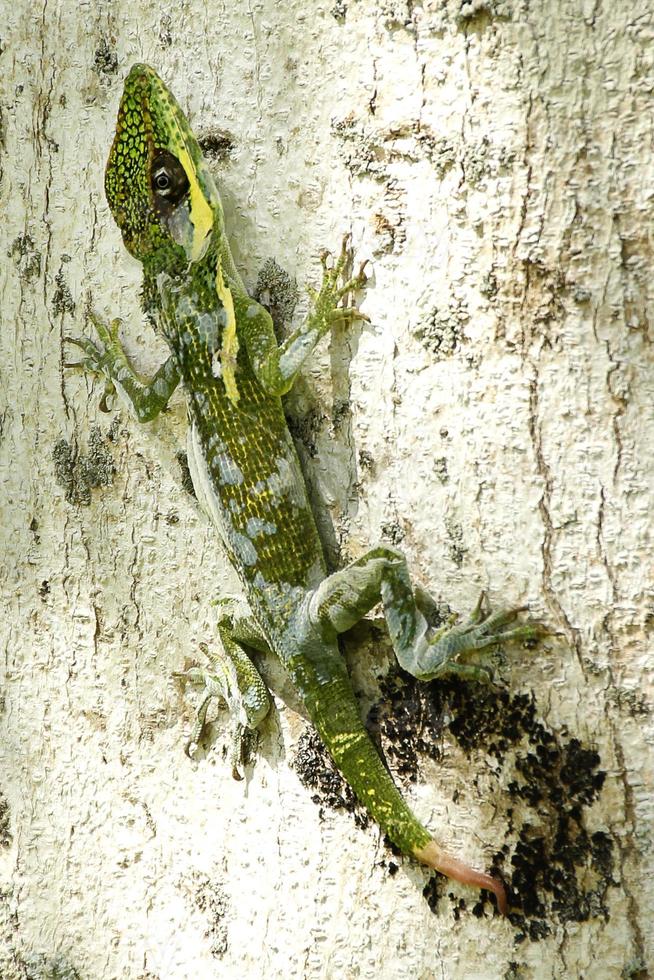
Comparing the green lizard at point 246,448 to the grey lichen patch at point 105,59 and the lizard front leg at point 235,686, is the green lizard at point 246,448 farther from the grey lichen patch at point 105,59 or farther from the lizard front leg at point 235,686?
the grey lichen patch at point 105,59

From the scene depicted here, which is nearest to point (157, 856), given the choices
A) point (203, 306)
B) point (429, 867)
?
point (429, 867)

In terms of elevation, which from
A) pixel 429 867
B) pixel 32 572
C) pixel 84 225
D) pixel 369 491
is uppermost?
pixel 84 225

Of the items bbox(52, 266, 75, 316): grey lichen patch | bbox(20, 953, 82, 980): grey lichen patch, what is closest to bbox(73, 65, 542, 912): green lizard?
bbox(52, 266, 75, 316): grey lichen patch

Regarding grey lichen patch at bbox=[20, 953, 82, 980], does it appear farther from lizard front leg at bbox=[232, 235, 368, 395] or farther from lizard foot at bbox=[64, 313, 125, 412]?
lizard front leg at bbox=[232, 235, 368, 395]

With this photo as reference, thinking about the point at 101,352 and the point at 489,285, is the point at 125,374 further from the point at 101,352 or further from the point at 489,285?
the point at 489,285

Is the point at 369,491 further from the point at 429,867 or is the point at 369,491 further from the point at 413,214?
the point at 429,867

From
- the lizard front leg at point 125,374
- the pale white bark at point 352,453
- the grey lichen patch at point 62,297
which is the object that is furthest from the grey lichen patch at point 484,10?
the grey lichen patch at point 62,297

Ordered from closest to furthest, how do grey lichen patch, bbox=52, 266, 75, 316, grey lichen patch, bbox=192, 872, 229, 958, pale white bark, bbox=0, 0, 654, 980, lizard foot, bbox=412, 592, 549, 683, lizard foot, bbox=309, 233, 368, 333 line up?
pale white bark, bbox=0, 0, 654, 980 → lizard foot, bbox=412, 592, 549, 683 → lizard foot, bbox=309, 233, 368, 333 → grey lichen patch, bbox=192, 872, 229, 958 → grey lichen patch, bbox=52, 266, 75, 316
